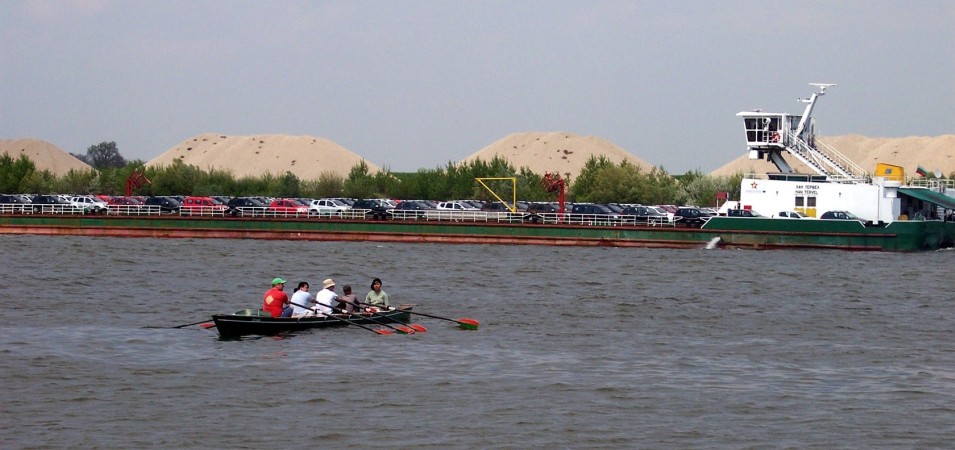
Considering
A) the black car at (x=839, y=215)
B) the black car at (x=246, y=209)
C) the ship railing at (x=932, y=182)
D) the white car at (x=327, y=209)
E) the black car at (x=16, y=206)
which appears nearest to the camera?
the black car at (x=839, y=215)

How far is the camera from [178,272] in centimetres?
5284

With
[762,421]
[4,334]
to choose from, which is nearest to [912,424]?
[762,421]

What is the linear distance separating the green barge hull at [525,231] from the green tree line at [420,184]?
42.0 m

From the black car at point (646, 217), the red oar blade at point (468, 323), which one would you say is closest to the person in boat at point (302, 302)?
the red oar blade at point (468, 323)

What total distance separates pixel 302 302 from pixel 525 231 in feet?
127

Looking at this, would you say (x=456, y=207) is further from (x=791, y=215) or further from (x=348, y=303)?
(x=348, y=303)

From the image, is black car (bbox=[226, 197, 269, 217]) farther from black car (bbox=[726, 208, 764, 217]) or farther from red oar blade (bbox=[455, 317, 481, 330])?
red oar blade (bbox=[455, 317, 481, 330])

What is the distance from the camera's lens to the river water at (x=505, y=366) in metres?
22.4

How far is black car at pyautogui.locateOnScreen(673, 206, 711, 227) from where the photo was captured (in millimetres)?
68938

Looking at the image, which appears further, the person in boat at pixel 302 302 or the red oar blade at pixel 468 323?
the red oar blade at pixel 468 323

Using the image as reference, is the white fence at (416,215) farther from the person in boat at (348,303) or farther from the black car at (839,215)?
the person in boat at (348,303)

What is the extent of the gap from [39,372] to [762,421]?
14.8 meters

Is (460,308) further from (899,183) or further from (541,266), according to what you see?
(899,183)

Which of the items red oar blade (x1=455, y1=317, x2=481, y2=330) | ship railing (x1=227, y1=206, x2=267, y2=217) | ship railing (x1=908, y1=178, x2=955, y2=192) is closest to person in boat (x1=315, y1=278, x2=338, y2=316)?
red oar blade (x1=455, y1=317, x2=481, y2=330)
